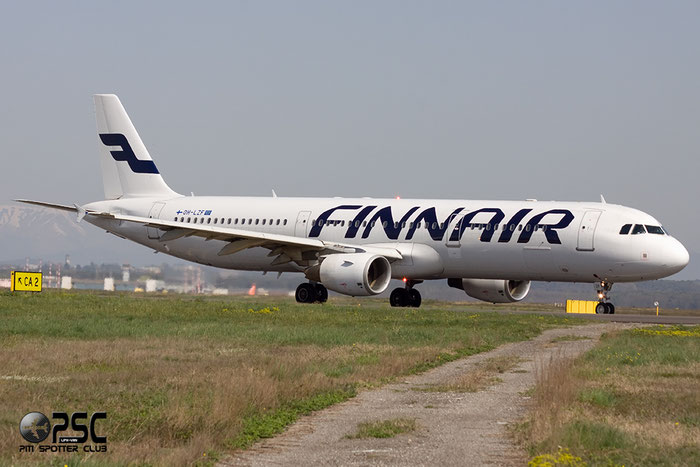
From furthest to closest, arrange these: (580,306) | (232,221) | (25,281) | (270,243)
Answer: (580,306) < (25,281) < (232,221) < (270,243)

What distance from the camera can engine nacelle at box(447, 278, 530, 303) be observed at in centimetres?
4122

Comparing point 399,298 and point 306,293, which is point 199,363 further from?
point 399,298

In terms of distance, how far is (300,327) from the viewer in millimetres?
26688

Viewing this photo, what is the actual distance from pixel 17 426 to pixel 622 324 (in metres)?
24.3

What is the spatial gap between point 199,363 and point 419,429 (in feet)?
23.0

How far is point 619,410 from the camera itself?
13.6 metres

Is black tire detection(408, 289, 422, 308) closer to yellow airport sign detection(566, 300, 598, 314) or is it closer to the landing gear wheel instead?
the landing gear wheel

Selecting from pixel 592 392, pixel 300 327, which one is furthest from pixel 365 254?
pixel 592 392

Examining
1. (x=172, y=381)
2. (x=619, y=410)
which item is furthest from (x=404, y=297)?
(x=619, y=410)

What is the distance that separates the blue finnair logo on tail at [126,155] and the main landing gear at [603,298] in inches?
786

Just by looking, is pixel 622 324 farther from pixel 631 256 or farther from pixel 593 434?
pixel 593 434

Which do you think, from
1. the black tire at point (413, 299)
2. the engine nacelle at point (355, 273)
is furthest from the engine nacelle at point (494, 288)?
the engine nacelle at point (355, 273)

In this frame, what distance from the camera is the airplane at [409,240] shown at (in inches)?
1399

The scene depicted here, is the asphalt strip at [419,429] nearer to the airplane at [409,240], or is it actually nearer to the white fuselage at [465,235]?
the white fuselage at [465,235]
